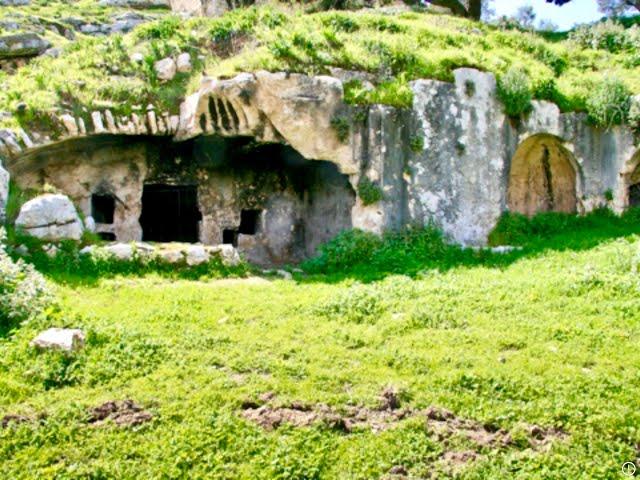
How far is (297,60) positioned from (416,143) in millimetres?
3028

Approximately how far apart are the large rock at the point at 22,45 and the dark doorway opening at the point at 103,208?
855 cm

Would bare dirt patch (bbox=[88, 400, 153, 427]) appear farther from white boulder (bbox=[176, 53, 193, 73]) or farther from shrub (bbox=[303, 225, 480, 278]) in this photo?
white boulder (bbox=[176, 53, 193, 73])

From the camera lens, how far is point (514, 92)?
14359 millimetres

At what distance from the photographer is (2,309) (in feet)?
27.8

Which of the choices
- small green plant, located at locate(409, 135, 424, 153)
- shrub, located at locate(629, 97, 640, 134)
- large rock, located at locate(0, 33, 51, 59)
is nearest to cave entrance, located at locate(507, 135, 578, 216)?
shrub, located at locate(629, 97, 640, 134)

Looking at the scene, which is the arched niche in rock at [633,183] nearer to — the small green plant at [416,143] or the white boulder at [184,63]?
the small green plant at [416,143]

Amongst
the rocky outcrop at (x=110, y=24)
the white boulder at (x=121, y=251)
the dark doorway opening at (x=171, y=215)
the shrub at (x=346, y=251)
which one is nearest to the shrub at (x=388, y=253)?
the shrub at (x=346, y=251)

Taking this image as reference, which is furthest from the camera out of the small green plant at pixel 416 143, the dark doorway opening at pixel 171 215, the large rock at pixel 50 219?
the dark doorway opening at pixel 171 215

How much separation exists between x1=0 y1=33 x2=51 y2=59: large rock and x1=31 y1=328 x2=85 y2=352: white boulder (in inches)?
648

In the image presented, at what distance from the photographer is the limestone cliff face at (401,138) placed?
1326cm

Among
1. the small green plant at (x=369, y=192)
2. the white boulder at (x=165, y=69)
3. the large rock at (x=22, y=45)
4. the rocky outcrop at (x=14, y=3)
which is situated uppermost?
the rocky outcrop at (x=14, y=3)

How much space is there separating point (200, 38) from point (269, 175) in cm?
364

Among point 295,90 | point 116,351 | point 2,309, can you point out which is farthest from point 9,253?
point 295,90

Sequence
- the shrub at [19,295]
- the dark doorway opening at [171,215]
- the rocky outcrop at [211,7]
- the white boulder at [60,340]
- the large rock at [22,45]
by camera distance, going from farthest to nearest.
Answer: the rocky outcrop at [211,7] < the large rock at [22,45] < the dark doorway opening at [171,215] < the shrub at [19,295] < the white boulder at [60,340]
